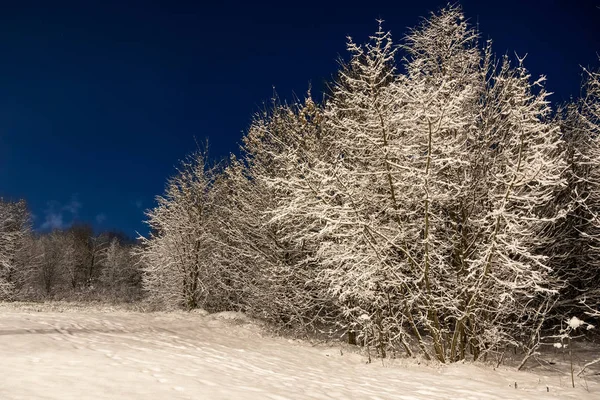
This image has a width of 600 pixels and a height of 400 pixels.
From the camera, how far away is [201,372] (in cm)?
577

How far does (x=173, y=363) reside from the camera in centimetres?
624

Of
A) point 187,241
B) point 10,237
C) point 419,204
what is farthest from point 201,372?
point 10,237

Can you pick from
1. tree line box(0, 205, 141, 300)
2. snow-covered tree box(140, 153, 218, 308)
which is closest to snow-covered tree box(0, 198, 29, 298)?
tree line box(0, 205, 141, 300)

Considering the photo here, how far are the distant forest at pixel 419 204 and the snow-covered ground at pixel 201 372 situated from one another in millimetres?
1145

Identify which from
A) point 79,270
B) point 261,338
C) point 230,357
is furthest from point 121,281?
point 230,357

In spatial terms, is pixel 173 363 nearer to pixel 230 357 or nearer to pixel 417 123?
pixel 230 357

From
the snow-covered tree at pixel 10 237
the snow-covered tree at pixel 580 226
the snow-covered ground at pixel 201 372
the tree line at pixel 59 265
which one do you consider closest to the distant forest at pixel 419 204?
the snow-covered tree at pixel 580 226

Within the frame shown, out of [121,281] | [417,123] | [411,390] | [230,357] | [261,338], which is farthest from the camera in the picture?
[121,281]

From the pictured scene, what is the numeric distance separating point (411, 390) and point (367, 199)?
4.24 m

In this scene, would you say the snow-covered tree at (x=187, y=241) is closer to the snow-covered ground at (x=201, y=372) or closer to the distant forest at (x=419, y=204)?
the distant forest at (x=419, y=204)

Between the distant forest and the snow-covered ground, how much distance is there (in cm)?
115

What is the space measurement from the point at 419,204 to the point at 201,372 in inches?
230

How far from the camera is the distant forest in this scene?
819cm

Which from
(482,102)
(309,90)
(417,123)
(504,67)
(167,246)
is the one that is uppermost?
(309,90)
